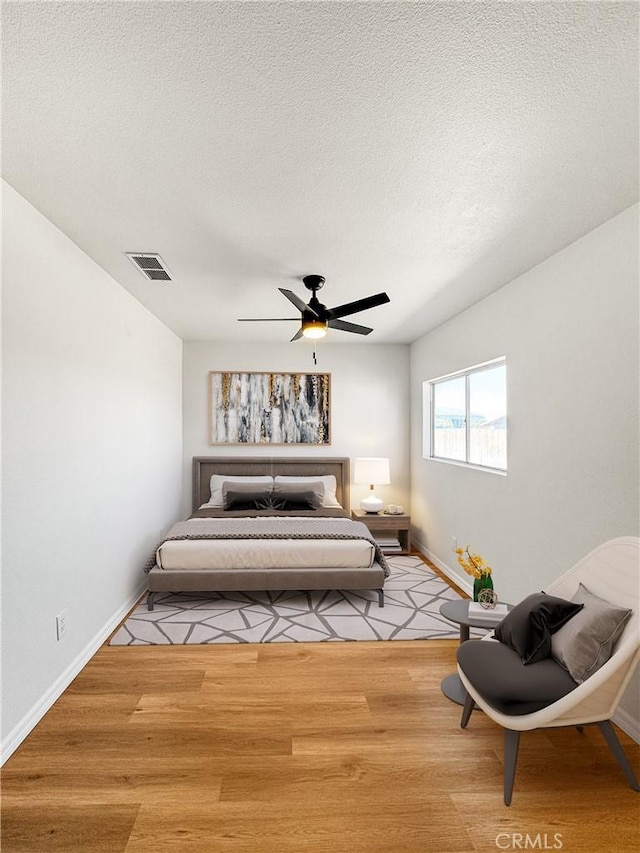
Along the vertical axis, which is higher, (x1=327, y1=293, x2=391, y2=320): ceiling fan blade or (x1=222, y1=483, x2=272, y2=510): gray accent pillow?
(x1=327, y1=293, x2=391, y2=320): ceiling fan blade

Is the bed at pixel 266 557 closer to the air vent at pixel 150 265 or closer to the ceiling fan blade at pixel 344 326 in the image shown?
the ceiling fan blade at pixel 344 326

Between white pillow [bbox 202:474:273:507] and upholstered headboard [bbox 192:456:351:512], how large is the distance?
13cm

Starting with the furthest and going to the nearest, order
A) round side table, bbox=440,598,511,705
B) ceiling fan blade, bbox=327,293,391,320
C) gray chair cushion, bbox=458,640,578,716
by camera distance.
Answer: ceiling fan blade, bbox=327,293,391,320
round side table, bbox=440,598,511,705
gray chair cushion, bbox=458,640,578,716

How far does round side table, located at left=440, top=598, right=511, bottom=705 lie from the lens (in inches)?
99.4

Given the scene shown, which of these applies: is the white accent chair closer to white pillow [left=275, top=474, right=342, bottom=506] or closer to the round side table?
the round side table

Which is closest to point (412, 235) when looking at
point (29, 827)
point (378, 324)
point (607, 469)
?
point (607, 469)

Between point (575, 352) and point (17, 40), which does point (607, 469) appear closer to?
point (575, 352)

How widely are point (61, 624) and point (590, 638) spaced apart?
8.67 ft

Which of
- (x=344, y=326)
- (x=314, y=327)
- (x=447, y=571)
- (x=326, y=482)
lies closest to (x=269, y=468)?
(x=326, y=482)

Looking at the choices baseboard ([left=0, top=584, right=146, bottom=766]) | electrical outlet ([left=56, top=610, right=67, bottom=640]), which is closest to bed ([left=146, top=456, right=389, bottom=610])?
baseboard ([left=0, top=584, right=146, bottom=766])

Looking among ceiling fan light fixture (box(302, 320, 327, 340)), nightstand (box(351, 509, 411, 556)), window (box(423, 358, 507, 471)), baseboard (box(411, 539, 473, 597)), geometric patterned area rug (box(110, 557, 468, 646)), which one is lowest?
geometric patterned area rug (box(110, 557, 468, 646))

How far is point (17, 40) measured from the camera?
1383mm

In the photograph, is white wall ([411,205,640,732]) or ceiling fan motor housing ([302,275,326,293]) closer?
white wall ([411,205,640,732])

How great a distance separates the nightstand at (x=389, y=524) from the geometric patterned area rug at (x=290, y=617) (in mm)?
1012
